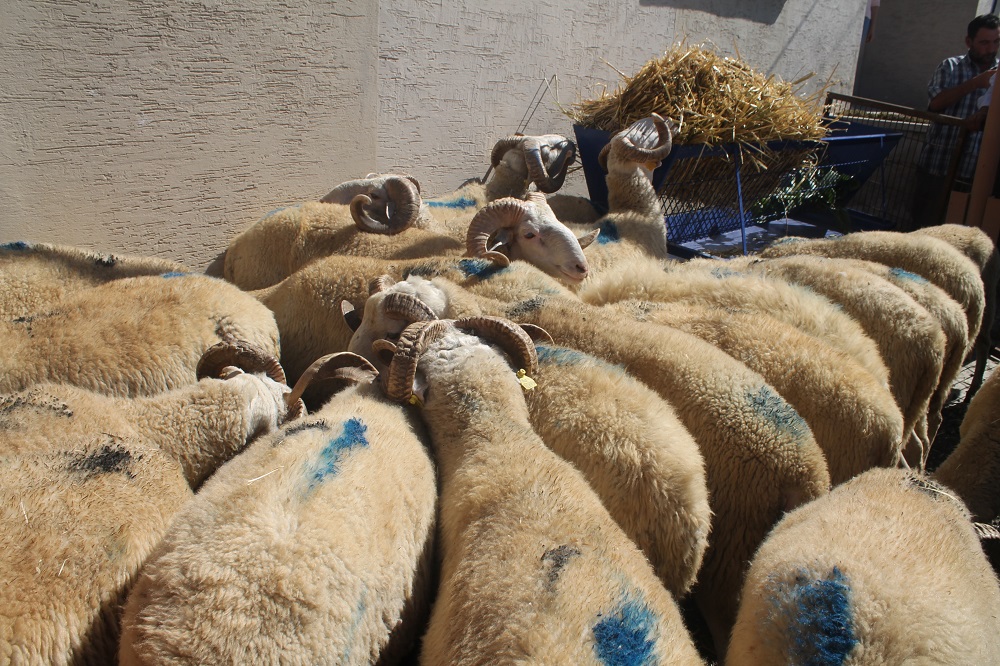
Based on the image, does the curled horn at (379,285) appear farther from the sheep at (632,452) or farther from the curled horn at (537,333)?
the sheep at (632,452)

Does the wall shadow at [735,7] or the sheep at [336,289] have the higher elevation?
the wall shadow at [735,7]

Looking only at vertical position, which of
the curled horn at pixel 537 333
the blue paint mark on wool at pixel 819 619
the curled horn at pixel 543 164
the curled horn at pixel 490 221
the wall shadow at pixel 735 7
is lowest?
the blue paint mark on wool at pixel 819 619

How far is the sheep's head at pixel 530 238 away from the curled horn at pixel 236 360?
5.69 ft

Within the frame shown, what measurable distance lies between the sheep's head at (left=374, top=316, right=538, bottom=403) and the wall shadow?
17.9 ft

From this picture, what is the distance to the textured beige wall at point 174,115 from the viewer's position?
396 centimetres

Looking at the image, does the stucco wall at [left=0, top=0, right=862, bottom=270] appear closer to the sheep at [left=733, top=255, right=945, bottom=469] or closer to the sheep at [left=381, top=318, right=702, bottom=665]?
the sheep at [left=381, top=318, right=702, bottom=665]

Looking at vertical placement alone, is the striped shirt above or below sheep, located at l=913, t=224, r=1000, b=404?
above

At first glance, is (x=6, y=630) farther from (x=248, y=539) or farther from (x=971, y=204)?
(x=971, y=204)

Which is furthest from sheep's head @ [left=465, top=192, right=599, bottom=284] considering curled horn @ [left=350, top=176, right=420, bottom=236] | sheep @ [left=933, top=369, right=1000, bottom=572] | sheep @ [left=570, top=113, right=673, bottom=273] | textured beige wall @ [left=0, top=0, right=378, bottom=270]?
sheep @ [left=933, top=369, right=1000, bottom=572]

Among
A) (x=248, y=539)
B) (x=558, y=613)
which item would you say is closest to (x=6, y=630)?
(x=248, y=539)

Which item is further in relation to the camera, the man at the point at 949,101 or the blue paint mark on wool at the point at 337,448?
the man at the point at 949,101

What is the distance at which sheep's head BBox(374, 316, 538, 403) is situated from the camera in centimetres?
273

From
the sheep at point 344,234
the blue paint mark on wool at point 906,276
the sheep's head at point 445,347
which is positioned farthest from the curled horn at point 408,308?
the blue paint mark on wool at point 906,276

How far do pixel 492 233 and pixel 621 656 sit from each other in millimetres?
3295
